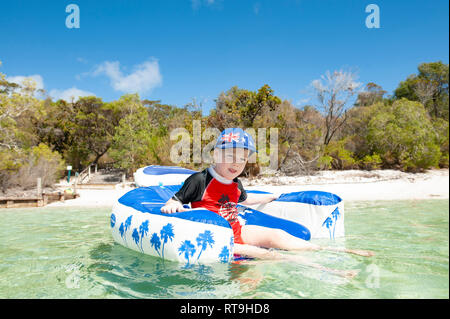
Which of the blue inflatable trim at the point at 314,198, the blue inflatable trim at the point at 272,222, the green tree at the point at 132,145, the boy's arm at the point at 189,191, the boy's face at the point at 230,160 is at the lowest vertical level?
the blue inflatable trim at the point at 272,222

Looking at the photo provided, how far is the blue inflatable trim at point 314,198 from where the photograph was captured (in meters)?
3.51

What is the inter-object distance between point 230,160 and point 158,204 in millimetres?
1007

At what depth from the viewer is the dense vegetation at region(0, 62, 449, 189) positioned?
38.9 feet

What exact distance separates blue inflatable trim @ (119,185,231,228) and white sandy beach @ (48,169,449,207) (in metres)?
4.26

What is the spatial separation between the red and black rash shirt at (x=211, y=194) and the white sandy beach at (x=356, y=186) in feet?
17.4

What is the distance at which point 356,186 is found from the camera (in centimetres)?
1070

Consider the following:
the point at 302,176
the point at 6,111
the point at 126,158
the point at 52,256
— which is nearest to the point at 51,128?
the point at 126,158

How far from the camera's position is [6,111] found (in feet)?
35.6

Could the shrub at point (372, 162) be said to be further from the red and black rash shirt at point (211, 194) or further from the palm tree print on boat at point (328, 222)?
the red and black rash shirt at point (211, 194)

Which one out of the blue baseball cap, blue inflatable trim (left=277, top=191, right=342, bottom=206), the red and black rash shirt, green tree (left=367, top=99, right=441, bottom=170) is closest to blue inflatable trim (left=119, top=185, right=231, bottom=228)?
the red and black rash shirt

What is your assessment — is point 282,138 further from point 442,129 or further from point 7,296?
point 7,296

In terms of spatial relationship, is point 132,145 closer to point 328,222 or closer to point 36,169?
point 36,169

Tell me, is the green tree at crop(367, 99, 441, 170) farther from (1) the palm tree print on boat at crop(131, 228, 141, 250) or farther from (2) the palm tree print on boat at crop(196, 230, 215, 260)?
Result: (1) the palm tree print on boat at crop(131, 228, 141, 250)

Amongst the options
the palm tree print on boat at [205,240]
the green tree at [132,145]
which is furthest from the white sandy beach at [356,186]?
the palm tree print on boat at [205,240]
